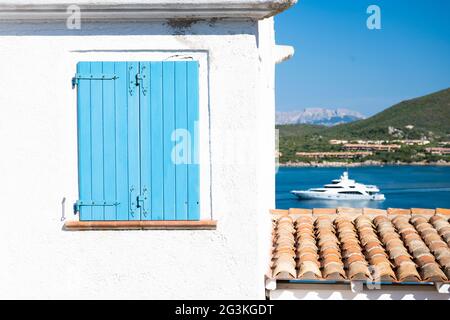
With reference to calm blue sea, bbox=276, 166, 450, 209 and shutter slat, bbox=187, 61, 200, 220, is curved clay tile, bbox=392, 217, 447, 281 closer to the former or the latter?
shutter slat, bbox=187, 61, 200, 220

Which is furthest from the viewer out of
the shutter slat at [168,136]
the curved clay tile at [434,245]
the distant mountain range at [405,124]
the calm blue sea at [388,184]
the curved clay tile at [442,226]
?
the distant mountain range at [405,124]

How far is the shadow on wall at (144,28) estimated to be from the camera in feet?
16.9

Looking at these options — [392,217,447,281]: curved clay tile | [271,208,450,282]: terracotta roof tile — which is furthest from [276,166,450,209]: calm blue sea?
[392,217,447,281]: curved clay tile

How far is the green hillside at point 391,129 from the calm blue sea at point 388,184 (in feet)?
17.6

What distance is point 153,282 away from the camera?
5.24 meters

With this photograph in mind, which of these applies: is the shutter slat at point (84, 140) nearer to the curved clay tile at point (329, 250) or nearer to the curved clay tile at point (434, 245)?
the curved clay tile at point (329, 250)

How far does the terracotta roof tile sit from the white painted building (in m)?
0.67

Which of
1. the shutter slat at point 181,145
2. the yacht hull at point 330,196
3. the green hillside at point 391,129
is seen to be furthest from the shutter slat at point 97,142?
the green hillside at point 391,129

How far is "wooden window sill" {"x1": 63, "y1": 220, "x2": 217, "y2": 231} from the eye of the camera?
517cm

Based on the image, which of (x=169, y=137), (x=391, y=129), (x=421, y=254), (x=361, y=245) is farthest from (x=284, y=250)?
(x=391, y=129)

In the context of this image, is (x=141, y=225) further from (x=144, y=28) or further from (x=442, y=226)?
(x=442, y=226)

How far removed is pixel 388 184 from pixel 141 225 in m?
113
